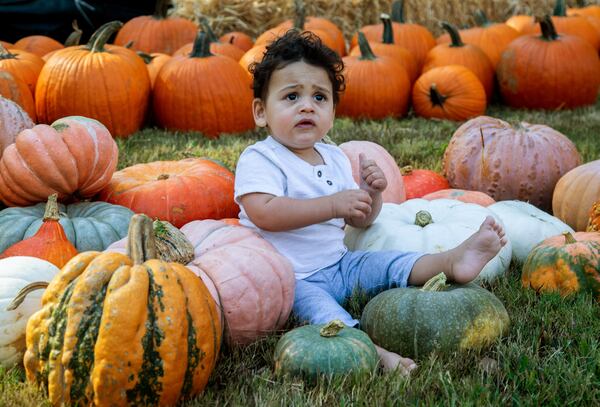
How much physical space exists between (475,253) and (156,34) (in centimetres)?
576

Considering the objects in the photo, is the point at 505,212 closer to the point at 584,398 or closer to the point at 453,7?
the point at 584,398

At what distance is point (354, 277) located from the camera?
3082 mm

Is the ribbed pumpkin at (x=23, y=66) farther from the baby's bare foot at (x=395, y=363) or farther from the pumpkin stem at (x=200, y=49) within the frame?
the baby's bare foot at (x=395, y=363)

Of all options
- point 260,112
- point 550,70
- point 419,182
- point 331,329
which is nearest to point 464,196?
point 419,182

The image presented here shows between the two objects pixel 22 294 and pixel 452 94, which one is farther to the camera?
pixel 452 94

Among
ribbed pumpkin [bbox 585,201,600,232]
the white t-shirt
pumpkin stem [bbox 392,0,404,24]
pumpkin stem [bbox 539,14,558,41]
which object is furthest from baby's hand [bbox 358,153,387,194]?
pumpkin stem [bbox 392,0,404,24]

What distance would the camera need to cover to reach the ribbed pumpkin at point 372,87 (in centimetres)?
661

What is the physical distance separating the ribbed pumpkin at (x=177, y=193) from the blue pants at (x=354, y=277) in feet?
2.73

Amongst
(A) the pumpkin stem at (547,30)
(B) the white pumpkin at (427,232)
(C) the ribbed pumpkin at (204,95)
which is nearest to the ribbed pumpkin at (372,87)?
(C) the ribbed pumpkin at (204,95)

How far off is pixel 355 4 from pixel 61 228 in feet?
23.3

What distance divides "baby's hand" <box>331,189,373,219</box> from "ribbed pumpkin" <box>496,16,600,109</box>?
4.88 m

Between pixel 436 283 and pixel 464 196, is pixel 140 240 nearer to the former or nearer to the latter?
pixel 436 283

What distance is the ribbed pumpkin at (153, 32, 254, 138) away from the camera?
5.82 metres

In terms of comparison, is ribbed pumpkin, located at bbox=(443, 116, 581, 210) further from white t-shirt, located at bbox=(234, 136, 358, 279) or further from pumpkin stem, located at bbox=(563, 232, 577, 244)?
white t-shirt, located at bbox=(234, 136, 358, 279)
